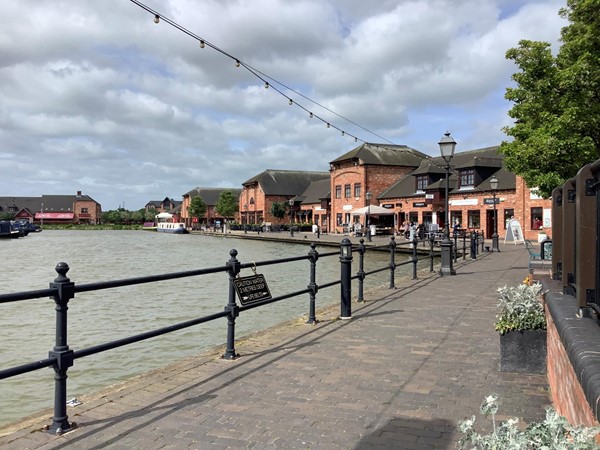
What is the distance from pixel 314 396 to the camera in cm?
442

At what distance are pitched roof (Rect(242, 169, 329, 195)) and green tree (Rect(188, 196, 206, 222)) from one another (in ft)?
66.5

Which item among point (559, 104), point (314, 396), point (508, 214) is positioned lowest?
point (314, 396)

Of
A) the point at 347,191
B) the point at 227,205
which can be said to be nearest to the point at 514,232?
the point at 347,191

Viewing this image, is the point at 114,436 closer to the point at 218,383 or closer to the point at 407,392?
the point at 218,383

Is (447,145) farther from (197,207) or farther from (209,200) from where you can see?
(209,200)

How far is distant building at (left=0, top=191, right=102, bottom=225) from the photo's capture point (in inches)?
5079

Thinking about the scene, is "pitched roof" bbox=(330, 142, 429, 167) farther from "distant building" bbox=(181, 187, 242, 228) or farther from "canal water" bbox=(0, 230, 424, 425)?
"distant building" bbox=(181, 187, 242, 228)

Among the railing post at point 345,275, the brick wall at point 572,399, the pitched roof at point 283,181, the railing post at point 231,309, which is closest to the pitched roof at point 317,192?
the pitched roof at point 283,181

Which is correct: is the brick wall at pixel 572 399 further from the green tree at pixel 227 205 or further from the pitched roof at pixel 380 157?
the green tree at pixel 227 205

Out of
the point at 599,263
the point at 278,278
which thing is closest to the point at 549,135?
the point at 278,278

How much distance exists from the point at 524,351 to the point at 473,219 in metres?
38.4

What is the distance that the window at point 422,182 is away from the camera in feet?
154

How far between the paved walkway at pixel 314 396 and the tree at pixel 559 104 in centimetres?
975

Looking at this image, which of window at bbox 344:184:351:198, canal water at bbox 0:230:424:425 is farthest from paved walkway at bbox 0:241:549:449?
window at bbox 344:184:351:198
